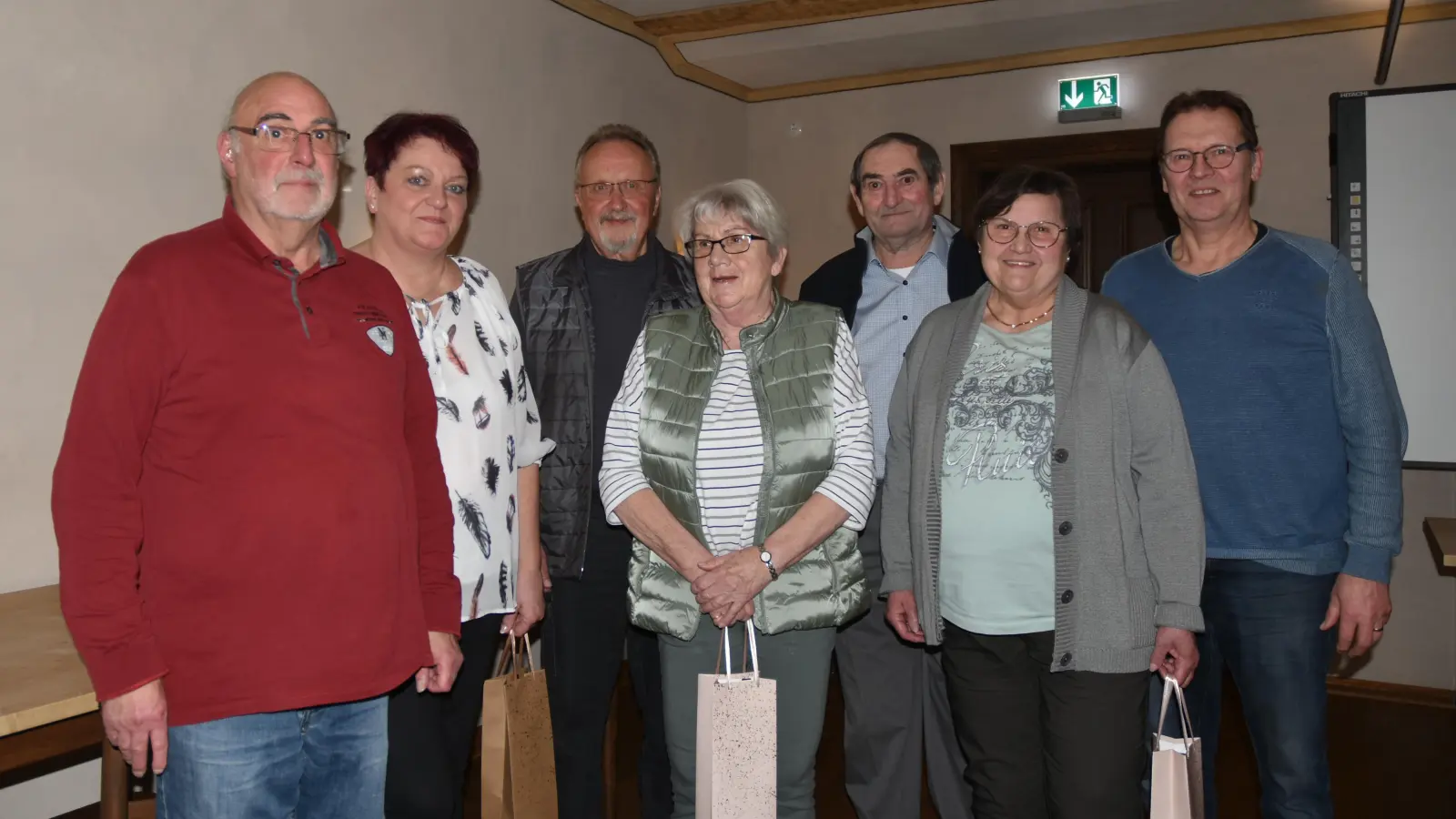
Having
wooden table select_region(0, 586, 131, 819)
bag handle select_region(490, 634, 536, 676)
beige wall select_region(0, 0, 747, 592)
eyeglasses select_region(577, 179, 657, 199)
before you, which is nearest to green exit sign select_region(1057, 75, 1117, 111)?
beige wall select_region(0, 0, 747, 592)

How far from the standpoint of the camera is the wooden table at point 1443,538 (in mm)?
2479

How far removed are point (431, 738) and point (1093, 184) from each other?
174 inches

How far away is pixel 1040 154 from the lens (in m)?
5.08

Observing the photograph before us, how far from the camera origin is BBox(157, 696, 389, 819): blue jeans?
148cm

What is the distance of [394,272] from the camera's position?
6.64 feet

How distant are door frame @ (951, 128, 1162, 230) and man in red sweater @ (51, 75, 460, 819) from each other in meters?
3.68

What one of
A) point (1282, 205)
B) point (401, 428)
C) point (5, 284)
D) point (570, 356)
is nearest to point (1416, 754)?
point (1282, 205)

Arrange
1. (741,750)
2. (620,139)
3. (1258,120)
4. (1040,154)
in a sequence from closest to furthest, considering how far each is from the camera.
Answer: (741,750) → (620,139) → (1258,120) → (1040,154)

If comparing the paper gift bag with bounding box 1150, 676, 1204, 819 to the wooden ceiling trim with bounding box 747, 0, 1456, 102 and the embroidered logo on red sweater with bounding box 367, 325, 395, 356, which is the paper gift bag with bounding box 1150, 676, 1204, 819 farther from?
the wooden ceiling trim with bounding box 747, 0, 1456, 102

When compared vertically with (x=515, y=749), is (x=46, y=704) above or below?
above

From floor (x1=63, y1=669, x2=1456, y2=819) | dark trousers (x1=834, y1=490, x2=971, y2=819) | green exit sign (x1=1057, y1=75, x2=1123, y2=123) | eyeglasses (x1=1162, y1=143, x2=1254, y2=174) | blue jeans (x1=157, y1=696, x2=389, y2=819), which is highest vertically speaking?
green exit sign (x1=1057, y1=75, x2=1123, y2=123)

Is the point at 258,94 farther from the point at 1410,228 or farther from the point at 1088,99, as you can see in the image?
the point at 1088,99

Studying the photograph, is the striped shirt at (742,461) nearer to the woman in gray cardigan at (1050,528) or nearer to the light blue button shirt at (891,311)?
the woman in gray cardigan at (1050,528)

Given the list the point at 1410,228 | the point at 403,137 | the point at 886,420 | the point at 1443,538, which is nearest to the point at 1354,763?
the point at 1443,538
